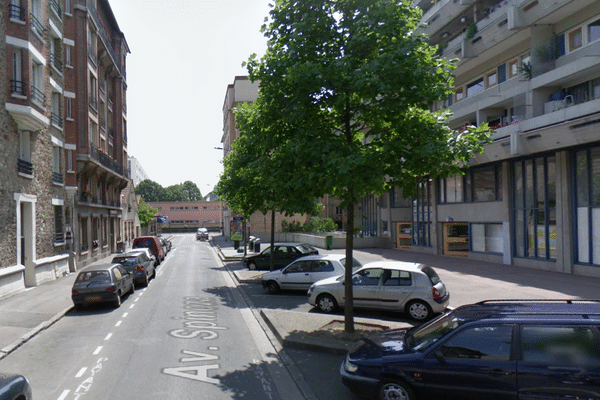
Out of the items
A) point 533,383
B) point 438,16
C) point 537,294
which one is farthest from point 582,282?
point 438,16

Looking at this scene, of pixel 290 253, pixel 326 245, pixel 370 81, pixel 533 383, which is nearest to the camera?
pixel 533 383

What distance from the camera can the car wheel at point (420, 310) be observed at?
12.1 m

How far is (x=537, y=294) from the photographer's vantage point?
15.5 meters

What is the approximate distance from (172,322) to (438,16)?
2535 cm

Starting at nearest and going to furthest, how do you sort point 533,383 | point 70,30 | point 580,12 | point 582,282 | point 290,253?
1. point 533,383
2. point 582,282
3. point 580,12
4. point 290,253
5. point 70,30

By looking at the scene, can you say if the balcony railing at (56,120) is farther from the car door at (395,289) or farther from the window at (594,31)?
the window at (594,31)

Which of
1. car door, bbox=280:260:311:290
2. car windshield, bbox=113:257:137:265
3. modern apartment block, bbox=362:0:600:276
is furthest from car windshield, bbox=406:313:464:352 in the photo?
car windshield, bbox=113:257:137:265

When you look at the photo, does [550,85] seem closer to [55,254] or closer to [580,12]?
[580,12]

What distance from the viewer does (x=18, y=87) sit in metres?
18.3

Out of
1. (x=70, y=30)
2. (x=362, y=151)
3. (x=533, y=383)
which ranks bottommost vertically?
(x=533, y=383)

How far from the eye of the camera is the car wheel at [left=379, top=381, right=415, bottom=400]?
615 cm

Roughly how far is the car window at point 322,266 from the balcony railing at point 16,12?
1464cm

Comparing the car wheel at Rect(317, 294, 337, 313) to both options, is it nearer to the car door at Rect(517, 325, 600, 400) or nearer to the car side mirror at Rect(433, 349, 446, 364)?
the car side mirror at Rect(433, 349, 446, 364)

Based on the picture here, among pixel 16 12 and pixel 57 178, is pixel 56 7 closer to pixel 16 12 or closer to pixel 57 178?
pixel 16 12
